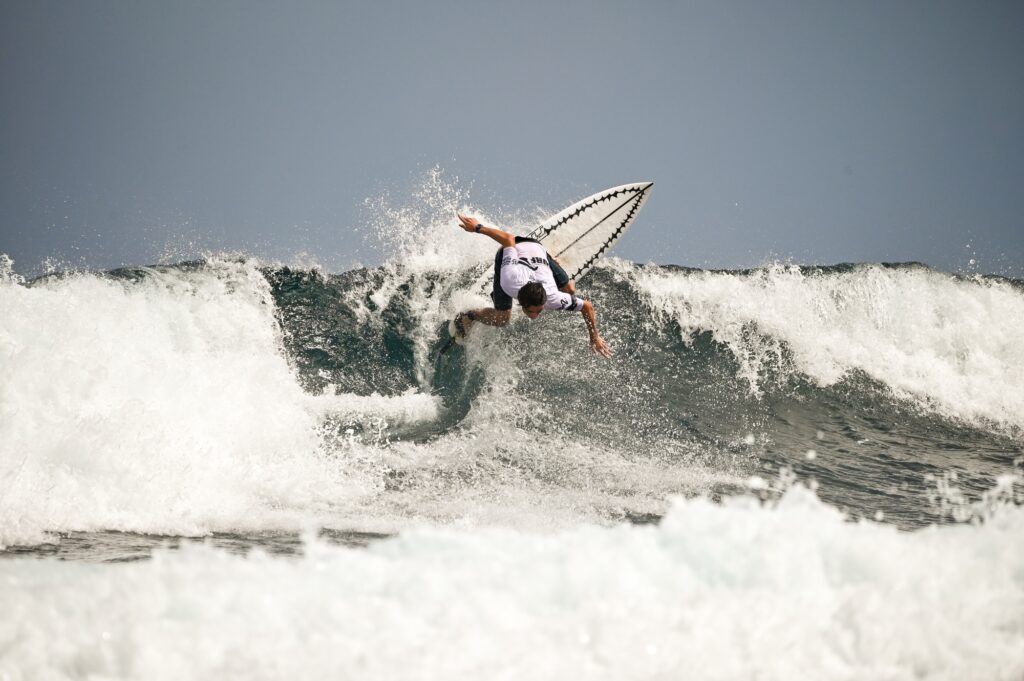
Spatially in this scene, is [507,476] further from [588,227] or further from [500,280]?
[588,227]

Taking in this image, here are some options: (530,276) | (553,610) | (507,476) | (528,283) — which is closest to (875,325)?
(530,276)

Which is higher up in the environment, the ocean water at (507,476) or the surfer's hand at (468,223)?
the surfer's hand at (468,223)

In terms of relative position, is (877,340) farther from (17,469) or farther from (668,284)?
(17,469)

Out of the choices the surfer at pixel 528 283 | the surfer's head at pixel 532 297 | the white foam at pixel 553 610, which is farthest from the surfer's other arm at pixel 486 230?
the white foam at pixel 553 610

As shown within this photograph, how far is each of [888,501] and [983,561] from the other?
84.5 inches

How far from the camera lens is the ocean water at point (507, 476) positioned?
1992 mm

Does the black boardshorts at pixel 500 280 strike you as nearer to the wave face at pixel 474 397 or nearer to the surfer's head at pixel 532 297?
the surfer's head at pixel 532 297

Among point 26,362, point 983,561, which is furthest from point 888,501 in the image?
point 26,362

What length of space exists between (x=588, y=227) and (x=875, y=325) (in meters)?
4.56

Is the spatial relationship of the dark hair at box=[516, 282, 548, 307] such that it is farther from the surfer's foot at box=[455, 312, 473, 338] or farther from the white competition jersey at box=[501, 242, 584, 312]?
the surfer's foot at box=[455, 312, 473, 338]

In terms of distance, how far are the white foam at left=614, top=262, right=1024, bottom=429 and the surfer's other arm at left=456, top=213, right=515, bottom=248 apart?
112 inches

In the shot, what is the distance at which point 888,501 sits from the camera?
454 centimetres

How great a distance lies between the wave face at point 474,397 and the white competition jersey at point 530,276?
2.98 ft

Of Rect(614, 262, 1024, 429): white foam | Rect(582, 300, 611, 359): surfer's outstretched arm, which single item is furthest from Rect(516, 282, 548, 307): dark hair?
Rect(614, 262, 1024, 429): white foam
